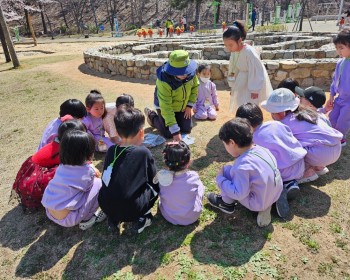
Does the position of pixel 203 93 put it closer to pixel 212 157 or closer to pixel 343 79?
pixel 212 157

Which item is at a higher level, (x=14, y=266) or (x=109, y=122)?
(x=109, y=122)

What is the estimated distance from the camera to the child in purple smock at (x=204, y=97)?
482cm

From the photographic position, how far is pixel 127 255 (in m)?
2.21

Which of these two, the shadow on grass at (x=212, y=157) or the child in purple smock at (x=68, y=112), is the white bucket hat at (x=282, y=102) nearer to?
the shadow on grass at (x=212, y=157)

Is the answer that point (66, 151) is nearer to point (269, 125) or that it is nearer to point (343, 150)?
point (269, 125)

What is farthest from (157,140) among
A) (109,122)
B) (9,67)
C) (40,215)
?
(9,67)

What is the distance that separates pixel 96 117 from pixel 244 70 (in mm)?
2000

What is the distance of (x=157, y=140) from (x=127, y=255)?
2.02 m

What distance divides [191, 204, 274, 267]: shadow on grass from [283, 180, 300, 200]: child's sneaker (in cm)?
37

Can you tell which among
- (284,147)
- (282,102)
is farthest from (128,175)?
(282,102)

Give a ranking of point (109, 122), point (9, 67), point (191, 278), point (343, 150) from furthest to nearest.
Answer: point (9, 67) < point (109, 122) < point (343, 150) < point (191, 278)

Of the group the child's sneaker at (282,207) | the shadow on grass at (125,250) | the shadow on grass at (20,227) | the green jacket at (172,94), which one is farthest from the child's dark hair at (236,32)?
the shadow on grass at (20,227)

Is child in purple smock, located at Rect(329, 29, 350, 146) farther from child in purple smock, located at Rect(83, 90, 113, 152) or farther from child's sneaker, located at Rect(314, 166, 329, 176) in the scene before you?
child in purple smock, located at Rect(83, 90, 113, 152)

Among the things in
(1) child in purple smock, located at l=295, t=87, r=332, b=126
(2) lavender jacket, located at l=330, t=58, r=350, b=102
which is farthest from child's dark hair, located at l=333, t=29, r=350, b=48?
(1) child in purple smock, located at l=295, t=87, r=332, b=126
